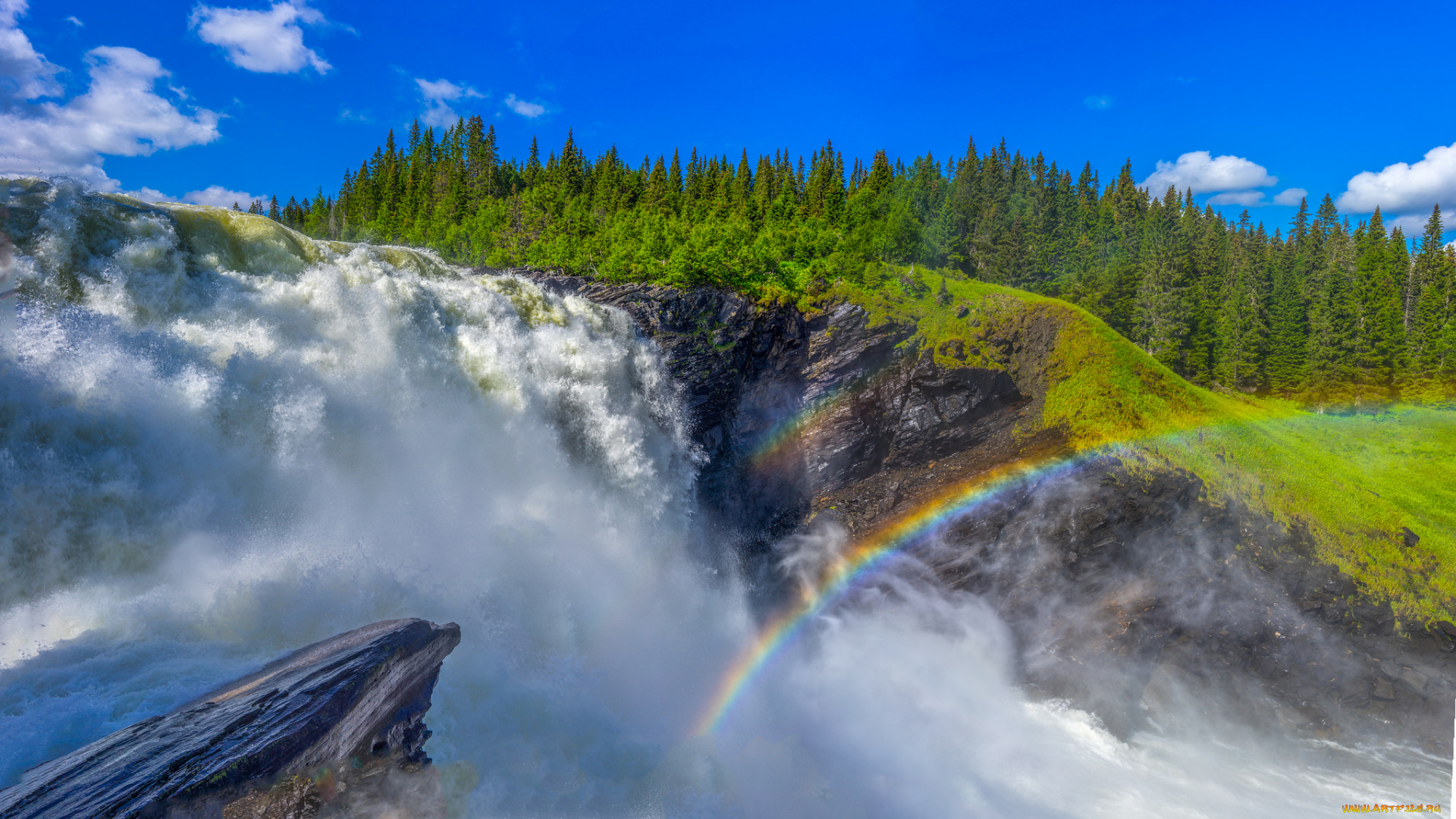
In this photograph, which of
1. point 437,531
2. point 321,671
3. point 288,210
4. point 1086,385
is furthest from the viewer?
point 288,210

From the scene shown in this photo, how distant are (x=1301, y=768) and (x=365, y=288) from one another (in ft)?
95.4

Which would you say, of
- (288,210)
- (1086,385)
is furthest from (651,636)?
A: (288,210)

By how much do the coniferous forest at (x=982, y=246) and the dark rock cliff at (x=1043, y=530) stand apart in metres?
4.01

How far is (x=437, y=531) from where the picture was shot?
535 inches

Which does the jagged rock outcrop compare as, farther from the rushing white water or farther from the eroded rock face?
the eroded rock face

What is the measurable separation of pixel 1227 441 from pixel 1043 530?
7.68 m

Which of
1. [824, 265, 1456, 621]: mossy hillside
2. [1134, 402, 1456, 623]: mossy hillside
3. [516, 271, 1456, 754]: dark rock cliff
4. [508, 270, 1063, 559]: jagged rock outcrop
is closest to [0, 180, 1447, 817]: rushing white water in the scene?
[516, 271, 1456, 754]: dark rock cliff

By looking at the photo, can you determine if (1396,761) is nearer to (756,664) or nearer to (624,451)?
(756,664)

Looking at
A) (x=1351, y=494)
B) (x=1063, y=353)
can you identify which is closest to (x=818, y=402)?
(x=1063, y=353)

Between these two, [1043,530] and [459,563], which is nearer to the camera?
[459,563]

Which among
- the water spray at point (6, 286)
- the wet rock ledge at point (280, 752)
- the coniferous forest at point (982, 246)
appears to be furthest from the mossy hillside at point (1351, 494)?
the water spray at point (6, 286)

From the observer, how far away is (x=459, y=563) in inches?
519

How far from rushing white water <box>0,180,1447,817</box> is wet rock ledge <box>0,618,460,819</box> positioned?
1.34 meters

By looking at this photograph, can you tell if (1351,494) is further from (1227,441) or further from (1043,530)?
(1043,530)
